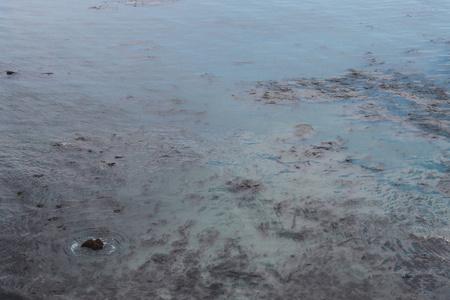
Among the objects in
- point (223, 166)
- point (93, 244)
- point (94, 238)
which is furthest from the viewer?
point (223, 166)

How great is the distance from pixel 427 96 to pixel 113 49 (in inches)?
246

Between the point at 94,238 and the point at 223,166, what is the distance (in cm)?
192

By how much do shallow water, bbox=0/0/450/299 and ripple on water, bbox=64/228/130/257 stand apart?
0.02m

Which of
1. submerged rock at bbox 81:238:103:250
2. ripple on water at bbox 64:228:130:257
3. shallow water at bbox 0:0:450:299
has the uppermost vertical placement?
shallow water at bbox 0:0:450:299

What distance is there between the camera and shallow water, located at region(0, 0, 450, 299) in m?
4.22

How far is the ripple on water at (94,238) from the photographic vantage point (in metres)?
4.42

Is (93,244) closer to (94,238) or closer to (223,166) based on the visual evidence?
(94,238)

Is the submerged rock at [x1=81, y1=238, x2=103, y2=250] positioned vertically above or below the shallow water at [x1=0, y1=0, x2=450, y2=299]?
below

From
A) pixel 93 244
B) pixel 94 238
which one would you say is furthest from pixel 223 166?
pixel 93 244

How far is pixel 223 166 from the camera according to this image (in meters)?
5.95

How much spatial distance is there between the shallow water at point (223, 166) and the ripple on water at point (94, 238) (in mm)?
17

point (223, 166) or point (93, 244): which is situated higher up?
point (223, 166)

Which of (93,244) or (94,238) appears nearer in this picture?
(93,244)

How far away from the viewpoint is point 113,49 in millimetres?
10258
